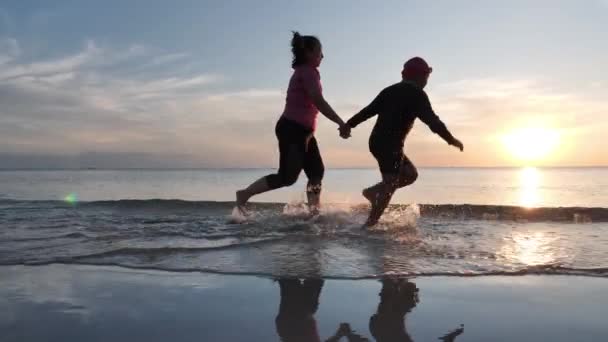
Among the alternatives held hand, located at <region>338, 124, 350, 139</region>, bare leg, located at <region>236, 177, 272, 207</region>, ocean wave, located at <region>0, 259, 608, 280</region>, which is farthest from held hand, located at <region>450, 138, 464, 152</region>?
bare leg, located at <region>236, 177, 272, 207</region>

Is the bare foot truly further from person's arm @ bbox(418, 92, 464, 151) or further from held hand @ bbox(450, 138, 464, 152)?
held hand @ bbox(450, 138, 464, 152)

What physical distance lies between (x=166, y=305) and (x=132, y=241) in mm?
2173

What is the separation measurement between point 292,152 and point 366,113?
1.00 meters

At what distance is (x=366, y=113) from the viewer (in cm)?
502

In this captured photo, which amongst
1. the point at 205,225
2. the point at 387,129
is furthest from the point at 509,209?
the point at 205,225

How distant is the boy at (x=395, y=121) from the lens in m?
A: 4.77

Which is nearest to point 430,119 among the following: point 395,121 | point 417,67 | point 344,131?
point 395,121

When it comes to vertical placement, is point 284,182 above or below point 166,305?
above

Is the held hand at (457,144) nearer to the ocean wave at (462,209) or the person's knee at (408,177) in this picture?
the person's knee at (408,177)

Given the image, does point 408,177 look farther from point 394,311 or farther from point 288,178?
point 394,311

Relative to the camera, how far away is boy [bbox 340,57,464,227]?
4766mm

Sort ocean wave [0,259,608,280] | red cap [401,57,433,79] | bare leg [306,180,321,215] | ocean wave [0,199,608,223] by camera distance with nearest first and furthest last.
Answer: ocean wave [0,259,608,280] → red cap [401,57,433,79] → bare leg [306,180,321,215] → ocean wave [0,199,608,223]

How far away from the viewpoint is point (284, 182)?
214 inches

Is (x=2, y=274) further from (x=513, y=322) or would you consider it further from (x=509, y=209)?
(x=509, y=209)
